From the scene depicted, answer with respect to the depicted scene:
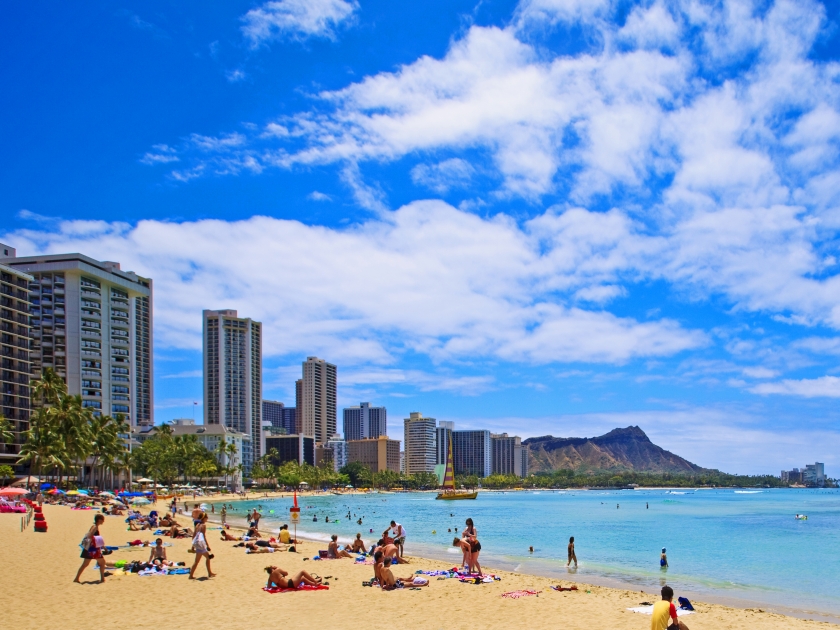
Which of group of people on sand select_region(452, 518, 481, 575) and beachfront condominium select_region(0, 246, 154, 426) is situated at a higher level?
beachfront condominium select_region(0, 246, 154, 426)

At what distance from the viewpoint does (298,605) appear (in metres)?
15.6

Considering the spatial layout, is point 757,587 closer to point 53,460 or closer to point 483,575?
point 483,575

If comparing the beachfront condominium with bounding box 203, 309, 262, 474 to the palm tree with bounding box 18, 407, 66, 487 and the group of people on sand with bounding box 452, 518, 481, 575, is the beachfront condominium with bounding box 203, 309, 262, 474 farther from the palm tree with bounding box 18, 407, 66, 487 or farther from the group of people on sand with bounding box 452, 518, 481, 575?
the group of people on sand with bounding box 452, 518, 481, 575

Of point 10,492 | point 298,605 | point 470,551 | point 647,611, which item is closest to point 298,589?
point 298,605

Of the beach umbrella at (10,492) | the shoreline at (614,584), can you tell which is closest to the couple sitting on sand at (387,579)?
the shoreline at (614,584)

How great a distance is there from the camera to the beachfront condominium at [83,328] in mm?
99375

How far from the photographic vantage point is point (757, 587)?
2486 cm

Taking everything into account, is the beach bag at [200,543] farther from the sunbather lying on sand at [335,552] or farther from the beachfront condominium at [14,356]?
the beachfront condominium at [14,356]

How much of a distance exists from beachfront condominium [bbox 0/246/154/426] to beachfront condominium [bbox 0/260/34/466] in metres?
10.9

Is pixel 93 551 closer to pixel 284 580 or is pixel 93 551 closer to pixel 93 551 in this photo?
pixel 93 551

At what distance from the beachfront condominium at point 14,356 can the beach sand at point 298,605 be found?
227 feet

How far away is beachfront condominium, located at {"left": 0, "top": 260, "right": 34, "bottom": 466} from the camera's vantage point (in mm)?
81000

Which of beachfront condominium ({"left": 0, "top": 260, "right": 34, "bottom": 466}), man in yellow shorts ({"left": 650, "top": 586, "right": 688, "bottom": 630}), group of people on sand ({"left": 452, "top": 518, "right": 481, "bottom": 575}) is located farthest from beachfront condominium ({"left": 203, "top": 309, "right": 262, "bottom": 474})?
man in yellow shorts ({"left": 650, "top": 586, "right": 688, "bottom": 630})

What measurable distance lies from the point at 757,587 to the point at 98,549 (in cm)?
2261
